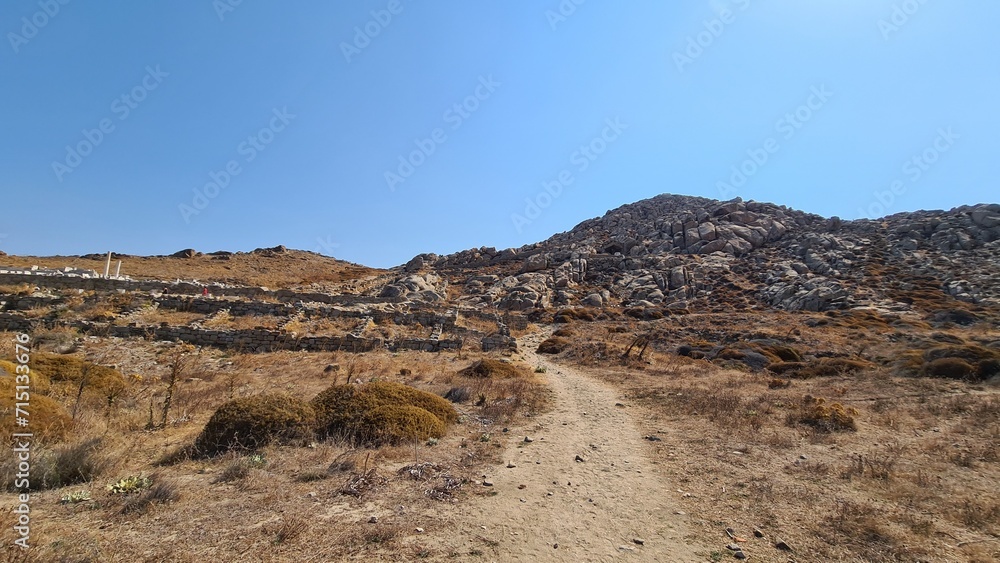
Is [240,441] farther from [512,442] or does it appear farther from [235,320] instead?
[235,320]

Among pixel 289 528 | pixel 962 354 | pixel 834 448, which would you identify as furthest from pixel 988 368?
pixel 289 528

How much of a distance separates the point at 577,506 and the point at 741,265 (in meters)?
72.6

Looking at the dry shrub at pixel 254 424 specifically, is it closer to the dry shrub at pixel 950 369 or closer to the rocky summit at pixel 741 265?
the dry shrub at pixel 950 369

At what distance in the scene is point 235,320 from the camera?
2216 centimetres

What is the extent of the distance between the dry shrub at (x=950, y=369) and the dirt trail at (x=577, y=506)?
1676 cm

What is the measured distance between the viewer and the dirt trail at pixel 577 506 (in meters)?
4.78

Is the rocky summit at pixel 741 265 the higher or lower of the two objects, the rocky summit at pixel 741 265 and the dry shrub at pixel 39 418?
the higher

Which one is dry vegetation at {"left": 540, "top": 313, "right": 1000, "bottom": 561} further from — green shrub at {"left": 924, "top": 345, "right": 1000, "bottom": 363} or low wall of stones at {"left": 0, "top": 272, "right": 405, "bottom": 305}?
low wall of stones at {"left": 0, "top": 272, "right": 405, "bottom": 305}

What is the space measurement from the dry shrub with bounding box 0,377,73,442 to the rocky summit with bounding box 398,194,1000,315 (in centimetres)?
3903

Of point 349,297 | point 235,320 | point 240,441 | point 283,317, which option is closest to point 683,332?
point 349,297

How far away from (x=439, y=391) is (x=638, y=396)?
6.98 meters

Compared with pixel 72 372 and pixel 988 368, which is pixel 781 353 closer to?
pixel 988 368

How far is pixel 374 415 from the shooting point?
838 centimetres

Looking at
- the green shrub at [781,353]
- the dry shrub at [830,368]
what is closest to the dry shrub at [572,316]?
the green shrub at [781,353]
